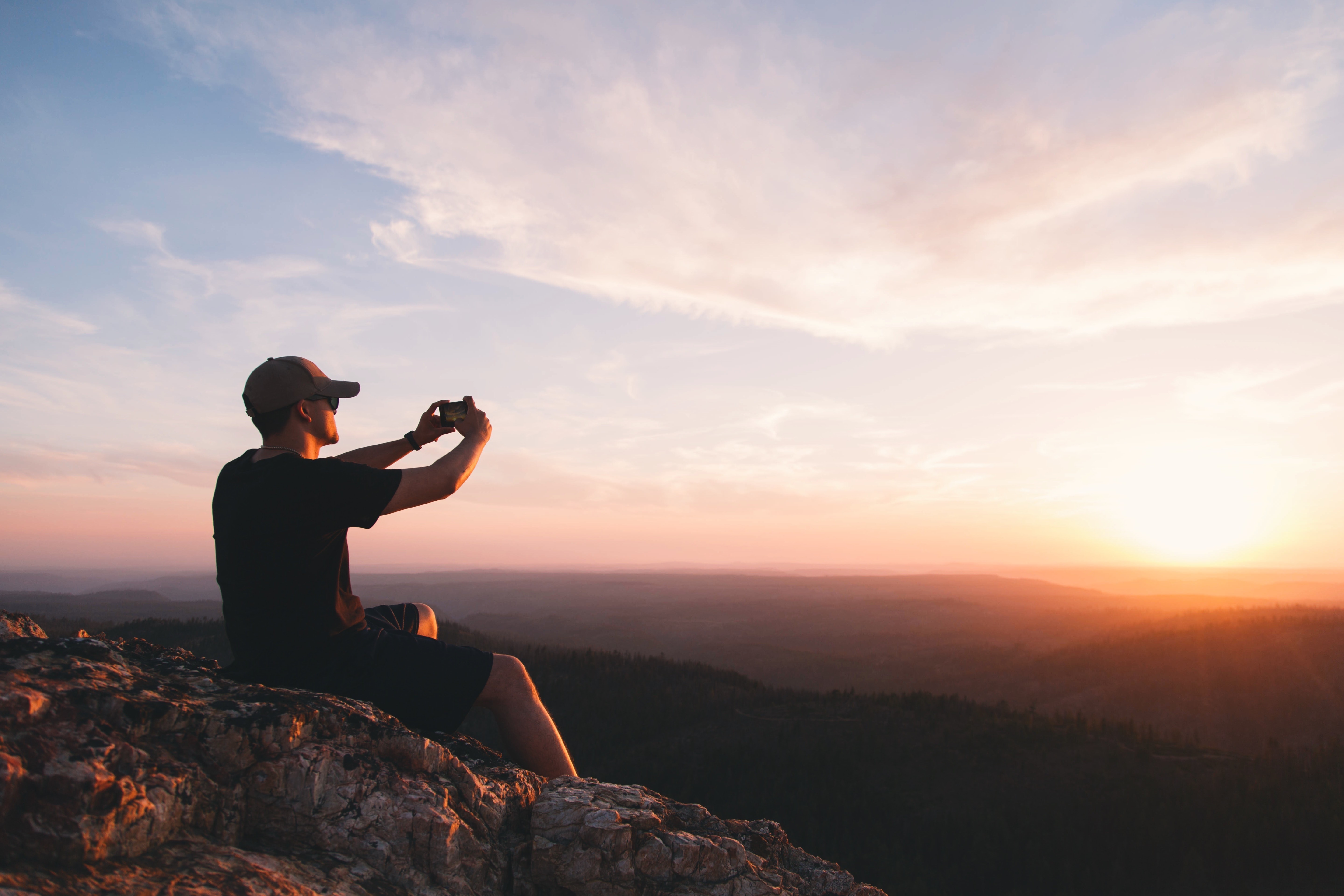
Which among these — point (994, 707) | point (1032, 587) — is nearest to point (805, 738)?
point (994, 707)

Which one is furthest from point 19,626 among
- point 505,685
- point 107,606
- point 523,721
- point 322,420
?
point 107,606

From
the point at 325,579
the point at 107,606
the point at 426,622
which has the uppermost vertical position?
the point at 325,579

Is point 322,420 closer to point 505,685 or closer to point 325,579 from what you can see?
point 325,579

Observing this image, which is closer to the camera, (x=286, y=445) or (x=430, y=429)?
(x=286, y=445)

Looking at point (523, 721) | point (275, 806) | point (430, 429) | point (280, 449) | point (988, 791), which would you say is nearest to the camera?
point (275, 806)

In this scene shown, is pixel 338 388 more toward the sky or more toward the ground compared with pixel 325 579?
more toward the sky

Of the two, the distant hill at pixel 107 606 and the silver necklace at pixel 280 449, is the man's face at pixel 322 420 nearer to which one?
the silver necklace at pixel 280 449

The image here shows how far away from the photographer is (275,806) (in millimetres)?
2537

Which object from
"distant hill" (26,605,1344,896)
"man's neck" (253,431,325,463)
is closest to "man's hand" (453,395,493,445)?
"man's neck" (253,431,325,463)

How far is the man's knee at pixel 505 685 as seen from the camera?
3426mm

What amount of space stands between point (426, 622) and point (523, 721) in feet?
3.92

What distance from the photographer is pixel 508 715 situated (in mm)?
3539

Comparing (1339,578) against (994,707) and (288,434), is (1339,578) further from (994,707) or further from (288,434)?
(288,434)

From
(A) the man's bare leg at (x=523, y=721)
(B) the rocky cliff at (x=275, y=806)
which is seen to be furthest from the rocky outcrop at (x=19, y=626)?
(A) the man's bare leg at (x=523, y=721)
